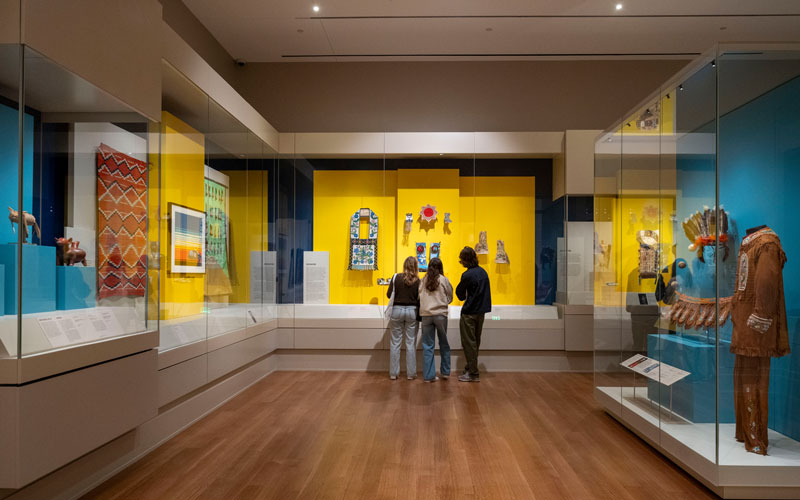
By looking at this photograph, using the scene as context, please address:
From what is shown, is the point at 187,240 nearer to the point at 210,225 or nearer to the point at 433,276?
the point at 210,225

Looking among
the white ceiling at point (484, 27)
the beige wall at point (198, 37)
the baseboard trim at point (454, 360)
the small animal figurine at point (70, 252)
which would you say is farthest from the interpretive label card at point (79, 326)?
the white ceiling at point (484, 27)

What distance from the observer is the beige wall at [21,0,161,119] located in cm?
281

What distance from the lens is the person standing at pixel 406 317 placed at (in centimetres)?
718

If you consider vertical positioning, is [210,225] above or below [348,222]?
below

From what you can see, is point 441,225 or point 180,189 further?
point 441,225

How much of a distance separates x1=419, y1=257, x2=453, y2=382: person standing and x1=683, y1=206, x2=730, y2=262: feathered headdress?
3.60 metres

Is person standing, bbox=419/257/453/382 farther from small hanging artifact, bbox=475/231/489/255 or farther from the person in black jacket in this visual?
small hanging artifact, bbox=475/231/489/255

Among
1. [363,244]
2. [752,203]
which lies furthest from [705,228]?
[363,244]

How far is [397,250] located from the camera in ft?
26.6

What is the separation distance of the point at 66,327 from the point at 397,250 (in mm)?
5328

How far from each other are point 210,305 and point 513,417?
3032 mm

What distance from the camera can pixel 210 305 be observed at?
18.1 ft

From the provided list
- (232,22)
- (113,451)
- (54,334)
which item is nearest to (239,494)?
(113,451)

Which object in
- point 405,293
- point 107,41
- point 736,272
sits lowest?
point 405,293
